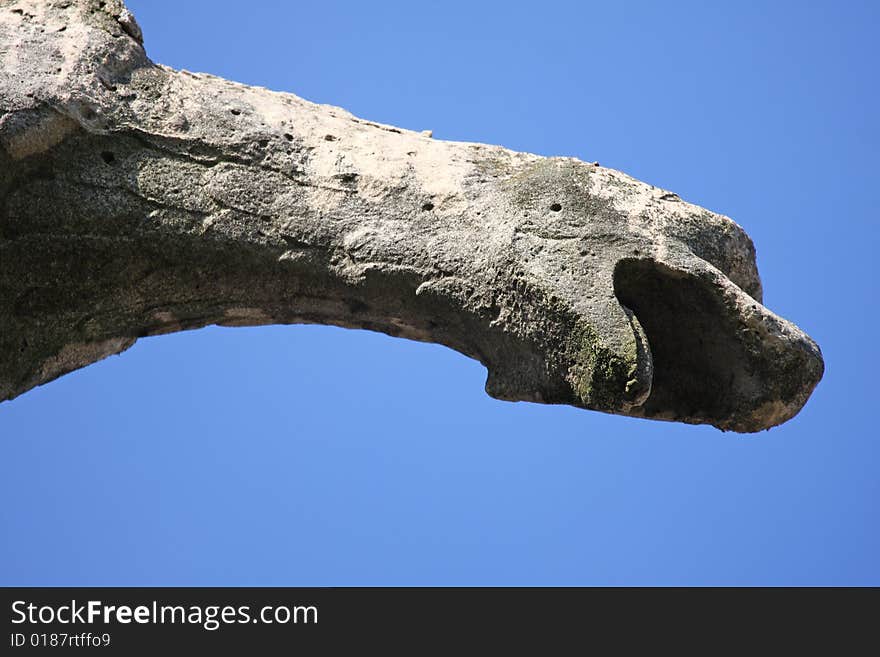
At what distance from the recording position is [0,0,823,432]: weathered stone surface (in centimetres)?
389

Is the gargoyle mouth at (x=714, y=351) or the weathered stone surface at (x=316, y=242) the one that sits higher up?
the weathered stone surface at (x=316, y=242)

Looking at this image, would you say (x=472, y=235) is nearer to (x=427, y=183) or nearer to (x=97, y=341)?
(x=427, y=183)

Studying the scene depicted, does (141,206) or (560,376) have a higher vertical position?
(141,206)

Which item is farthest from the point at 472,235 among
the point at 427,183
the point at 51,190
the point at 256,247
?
the point at 51,190

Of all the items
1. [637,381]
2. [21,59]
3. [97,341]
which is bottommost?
[637,381]

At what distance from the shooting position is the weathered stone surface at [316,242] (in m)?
3.89

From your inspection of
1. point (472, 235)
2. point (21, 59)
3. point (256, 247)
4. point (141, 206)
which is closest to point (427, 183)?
point (472, 235)

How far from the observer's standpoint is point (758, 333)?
3.87 metres

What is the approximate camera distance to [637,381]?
3670 millimetres

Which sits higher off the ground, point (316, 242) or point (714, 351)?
point (316, 242)

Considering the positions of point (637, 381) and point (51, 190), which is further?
point (51, 190)

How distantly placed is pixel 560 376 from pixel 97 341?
1323 mm

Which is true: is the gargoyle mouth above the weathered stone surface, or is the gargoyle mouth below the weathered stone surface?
below

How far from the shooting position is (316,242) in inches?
158
